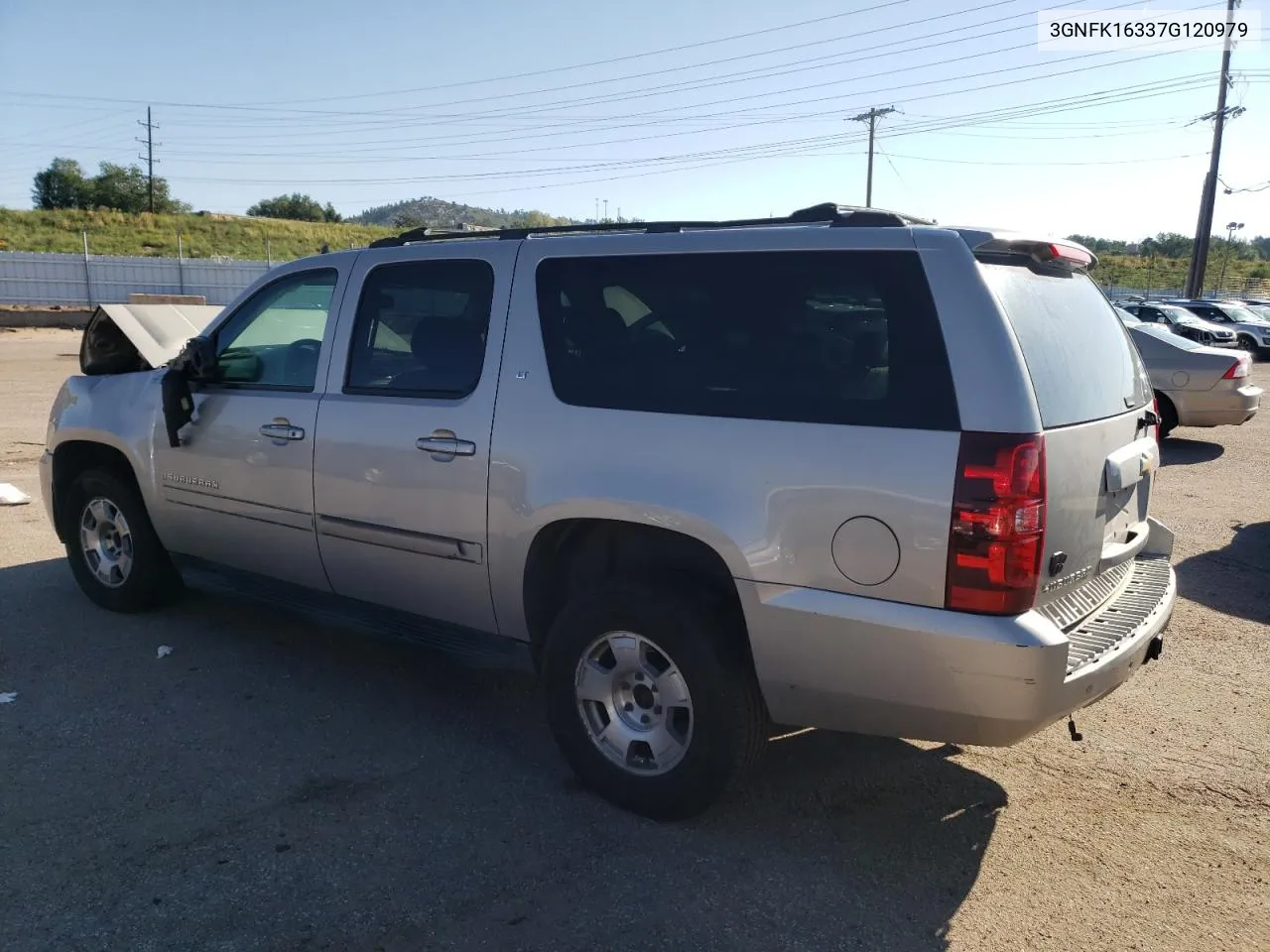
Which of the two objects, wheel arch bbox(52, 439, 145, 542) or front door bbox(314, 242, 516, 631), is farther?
wheel arch bbox(52, 439, 145, 542)

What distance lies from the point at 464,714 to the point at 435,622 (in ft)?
1.62

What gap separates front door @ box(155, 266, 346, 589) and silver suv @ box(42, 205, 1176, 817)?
26 mm

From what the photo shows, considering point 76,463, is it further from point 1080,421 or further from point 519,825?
point 1080,421

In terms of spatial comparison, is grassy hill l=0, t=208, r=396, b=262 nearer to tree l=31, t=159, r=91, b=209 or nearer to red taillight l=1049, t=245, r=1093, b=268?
tree l=31, t=159, r=91, b=209

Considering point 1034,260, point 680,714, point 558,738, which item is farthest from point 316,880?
point 1034,260

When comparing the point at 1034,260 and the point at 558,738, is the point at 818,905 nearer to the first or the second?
the point at 558,738

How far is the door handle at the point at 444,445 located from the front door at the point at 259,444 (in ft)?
2.45

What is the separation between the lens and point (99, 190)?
69.8 m

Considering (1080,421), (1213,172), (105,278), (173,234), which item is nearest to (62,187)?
(173,234)

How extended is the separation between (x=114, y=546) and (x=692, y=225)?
392 centimetres

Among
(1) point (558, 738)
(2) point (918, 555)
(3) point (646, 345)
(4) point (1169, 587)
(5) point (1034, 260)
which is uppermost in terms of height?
(5) point (1034, 260)

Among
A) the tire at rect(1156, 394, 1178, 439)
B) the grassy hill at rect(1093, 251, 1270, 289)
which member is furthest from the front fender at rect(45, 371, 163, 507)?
the grassy hill at rect(1093, 251, 1270, 289)

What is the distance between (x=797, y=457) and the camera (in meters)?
3.15

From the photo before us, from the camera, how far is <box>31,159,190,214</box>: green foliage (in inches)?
2736
